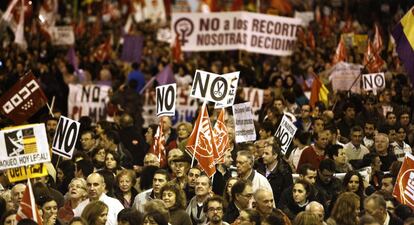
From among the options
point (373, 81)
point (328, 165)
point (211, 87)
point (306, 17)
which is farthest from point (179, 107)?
point (306, 17)

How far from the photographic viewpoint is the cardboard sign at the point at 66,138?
1922cm

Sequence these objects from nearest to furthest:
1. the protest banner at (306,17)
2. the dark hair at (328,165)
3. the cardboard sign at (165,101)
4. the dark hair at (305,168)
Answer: the dark hair at (305,168) → the dark hair at (328,165) → the cardboard sign at (165,101) → the protest banner at (306,17)

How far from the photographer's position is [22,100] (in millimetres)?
21062

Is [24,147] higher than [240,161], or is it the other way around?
[24,147]

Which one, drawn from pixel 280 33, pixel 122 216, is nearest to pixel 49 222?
pixel 122 216

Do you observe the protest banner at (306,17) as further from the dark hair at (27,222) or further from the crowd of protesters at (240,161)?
the dark hair at (27,222)

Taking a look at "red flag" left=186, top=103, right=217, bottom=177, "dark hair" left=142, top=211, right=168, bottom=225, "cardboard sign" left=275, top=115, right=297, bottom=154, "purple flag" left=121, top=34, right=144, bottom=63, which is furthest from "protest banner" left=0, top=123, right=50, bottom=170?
"purple flag" left=121, top=34, right=144, bottom=63

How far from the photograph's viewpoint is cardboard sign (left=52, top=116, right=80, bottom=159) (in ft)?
63.1

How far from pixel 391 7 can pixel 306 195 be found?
1147 inches

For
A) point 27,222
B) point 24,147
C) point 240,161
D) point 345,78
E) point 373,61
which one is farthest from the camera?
point 345,78

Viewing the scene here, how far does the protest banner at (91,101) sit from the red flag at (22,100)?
25.3 feet

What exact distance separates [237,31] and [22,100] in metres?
9.58

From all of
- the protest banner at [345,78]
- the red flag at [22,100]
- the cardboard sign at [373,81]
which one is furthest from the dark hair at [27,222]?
the protest banner at [345,78]

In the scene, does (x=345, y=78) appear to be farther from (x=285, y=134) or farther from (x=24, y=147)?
(x=24, y=147)
